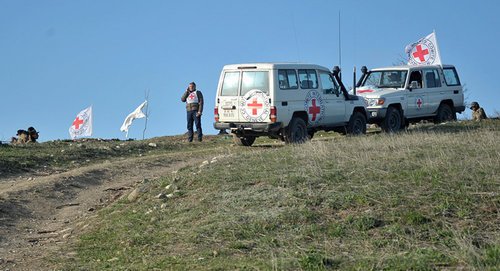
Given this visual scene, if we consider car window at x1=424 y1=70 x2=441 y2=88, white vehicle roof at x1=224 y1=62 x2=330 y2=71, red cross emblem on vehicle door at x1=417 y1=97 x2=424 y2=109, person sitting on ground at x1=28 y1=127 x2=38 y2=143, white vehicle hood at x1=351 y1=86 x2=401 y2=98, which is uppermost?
white vehicle roof at x1=224 y1=62 x2=330 y2=71

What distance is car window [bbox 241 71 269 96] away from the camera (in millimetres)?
15442

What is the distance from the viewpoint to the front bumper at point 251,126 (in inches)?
617

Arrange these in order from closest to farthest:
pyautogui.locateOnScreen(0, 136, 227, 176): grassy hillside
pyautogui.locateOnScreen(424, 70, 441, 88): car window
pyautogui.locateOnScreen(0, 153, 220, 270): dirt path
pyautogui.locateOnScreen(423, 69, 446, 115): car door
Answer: pyautogui.locateOnScreen(0, 153, 220, 270): dirt path, pyautogui.locateOnScreen(0, 136, 227, 176): grassy hillside, pyautogui.locateOnScreen(424, 70, 441, 88): car window, pyautogui.locateOnScreen(423, 69, 446, 115): car door

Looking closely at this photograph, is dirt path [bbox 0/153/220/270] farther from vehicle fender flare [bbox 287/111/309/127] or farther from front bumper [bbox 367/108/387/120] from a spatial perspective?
front bumper [bbox 367/108/387/120]

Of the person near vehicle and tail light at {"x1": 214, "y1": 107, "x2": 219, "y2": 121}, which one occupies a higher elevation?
tail light at {"x1": 214, "y1": 107, "x2": 219, "y2": 121}

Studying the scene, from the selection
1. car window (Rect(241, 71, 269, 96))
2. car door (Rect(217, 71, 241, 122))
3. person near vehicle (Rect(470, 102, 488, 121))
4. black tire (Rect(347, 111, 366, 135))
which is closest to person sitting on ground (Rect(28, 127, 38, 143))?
car door (Rect(217, 71, 241, 122))

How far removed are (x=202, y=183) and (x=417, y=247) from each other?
4476 millimetres

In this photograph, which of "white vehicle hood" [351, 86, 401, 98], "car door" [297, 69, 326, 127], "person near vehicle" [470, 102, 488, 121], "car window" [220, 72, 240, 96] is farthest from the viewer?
"person near vehicle" [470, 102, 488, 121]

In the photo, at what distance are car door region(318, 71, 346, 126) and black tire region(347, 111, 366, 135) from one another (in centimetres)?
49

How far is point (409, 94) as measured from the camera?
19875 mm

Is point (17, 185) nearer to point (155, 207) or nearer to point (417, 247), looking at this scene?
point (155, 207)

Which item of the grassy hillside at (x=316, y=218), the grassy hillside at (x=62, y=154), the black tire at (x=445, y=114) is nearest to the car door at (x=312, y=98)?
the grassy hillside at (x=62, y=154)

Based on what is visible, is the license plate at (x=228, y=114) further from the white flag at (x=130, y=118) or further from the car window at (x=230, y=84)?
the white flag at (x=130, y=118)

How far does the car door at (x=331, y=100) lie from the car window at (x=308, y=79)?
27cm
